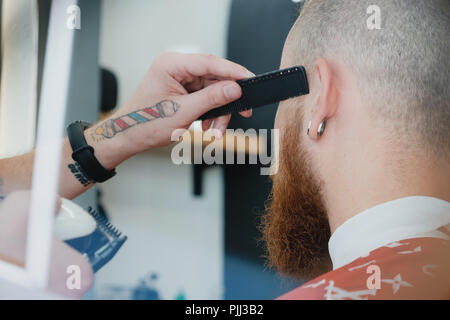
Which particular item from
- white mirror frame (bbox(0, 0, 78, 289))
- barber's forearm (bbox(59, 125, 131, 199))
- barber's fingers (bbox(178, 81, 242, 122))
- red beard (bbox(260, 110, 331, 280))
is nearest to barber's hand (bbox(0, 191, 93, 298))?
white mirror frame (bbox(0, 0, 78, 289))

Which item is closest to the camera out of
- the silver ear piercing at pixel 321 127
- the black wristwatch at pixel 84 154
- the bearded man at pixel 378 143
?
the bearded man at pixel 378 143

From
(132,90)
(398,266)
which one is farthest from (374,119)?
(132,90)

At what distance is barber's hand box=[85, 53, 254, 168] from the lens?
2.49 ft

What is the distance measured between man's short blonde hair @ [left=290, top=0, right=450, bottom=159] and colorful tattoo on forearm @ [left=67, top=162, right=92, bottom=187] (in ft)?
1.66

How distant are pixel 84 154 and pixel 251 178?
38 cm

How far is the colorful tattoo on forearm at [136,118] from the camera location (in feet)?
2.54

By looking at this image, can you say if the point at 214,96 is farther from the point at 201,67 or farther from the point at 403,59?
the point at 403,59

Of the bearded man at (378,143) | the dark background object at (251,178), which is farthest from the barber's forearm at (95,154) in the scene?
the bearded man at (378,143)

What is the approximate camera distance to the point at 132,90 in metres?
0.87

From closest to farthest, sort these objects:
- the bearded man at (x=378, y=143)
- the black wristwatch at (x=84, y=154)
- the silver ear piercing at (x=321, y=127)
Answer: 1. the bearded man at (x=378, y=143)
2. the silver ear piercing at (x=321, y=127)
3. the black wristwatch at (x=84, y=154)

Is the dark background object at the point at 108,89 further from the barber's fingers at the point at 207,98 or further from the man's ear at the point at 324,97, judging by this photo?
the man's ear at the point at 324,97

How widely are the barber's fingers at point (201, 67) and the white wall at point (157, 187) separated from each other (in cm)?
7
